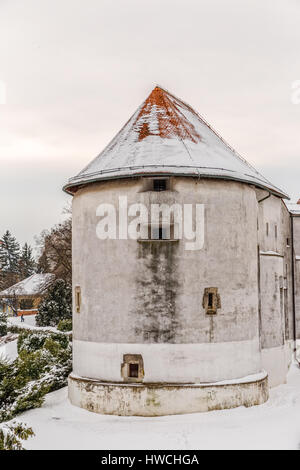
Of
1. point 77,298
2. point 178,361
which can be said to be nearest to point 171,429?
point 178,361

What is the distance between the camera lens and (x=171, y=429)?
16031 mm

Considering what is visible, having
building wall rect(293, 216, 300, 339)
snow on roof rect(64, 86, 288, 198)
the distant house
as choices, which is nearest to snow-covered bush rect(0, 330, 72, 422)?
snow on roof rect(64, 86, 288, 198)

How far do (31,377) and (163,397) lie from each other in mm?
5538

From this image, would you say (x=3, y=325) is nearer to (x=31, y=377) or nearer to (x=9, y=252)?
(x=31, y=377)

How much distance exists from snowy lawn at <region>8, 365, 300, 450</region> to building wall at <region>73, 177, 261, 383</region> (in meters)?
1.29

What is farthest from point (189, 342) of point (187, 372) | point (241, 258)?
point (241, 258)

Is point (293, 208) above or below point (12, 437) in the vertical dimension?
above

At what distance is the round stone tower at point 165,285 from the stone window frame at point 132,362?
31mm

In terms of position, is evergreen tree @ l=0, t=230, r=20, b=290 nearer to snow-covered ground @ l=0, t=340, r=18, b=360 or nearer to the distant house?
the distant house

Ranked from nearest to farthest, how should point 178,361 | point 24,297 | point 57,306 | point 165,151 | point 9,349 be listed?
point 178,361 < point 165,151 < point 9,349 < point 57,306 < point 24,297

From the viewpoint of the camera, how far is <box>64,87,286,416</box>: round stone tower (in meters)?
17.7

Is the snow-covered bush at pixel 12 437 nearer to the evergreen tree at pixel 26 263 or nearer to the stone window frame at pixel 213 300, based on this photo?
the stone window frame at pixel 213 300

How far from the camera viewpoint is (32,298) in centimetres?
6838

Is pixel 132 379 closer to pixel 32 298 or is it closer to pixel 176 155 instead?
pixel 176 155
